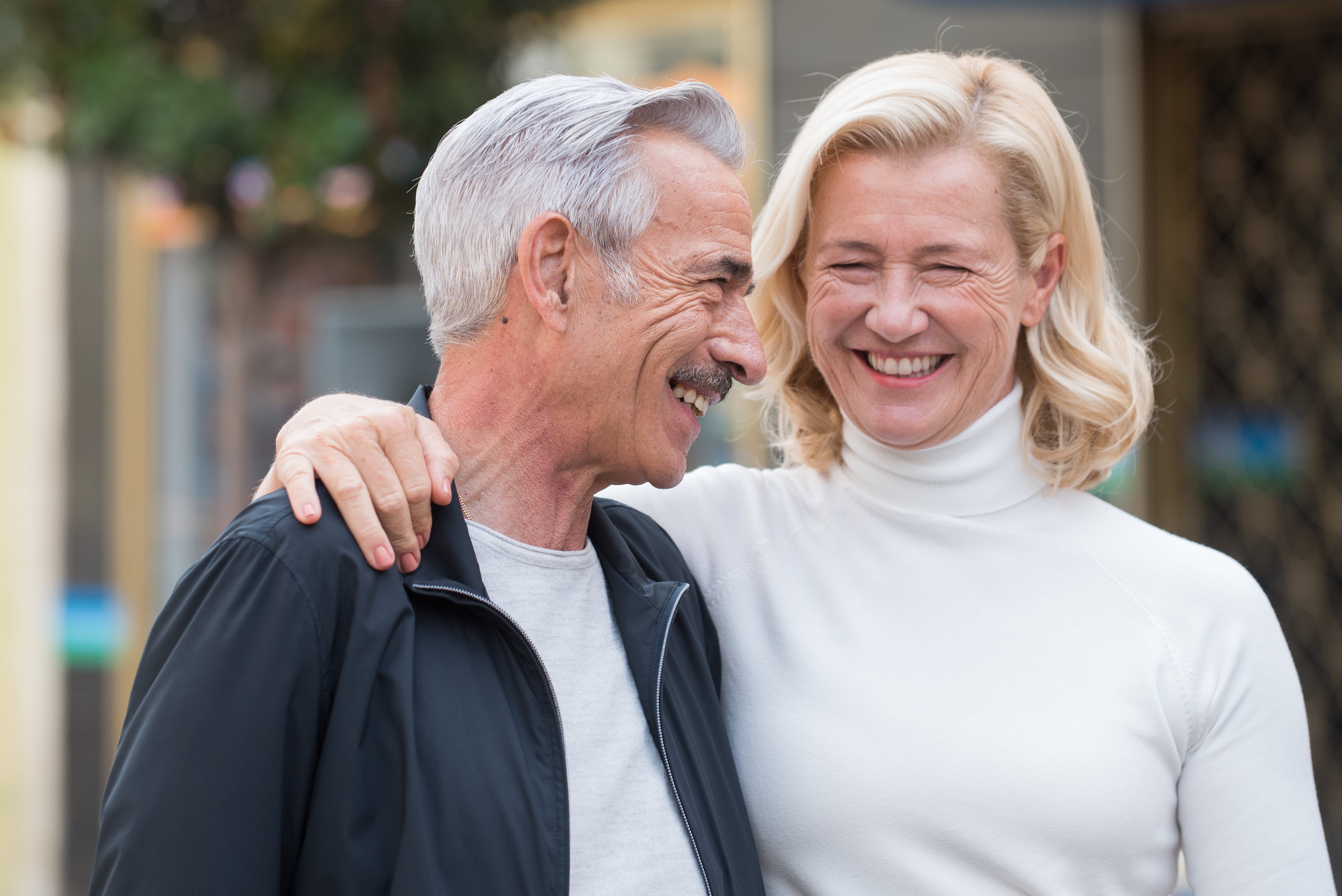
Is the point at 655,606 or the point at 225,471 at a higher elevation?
the point at 655,606

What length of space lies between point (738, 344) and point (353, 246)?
9.46ft

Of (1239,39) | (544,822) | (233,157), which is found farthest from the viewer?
(1239,39)

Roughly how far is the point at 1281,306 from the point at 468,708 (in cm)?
484

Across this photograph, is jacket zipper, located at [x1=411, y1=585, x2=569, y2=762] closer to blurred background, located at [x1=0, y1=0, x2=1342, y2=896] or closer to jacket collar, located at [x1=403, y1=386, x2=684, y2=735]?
jacket collar, located at [x1=403, y1=386, x2=684, y2=735]

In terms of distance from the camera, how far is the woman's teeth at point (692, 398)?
193 centimetres

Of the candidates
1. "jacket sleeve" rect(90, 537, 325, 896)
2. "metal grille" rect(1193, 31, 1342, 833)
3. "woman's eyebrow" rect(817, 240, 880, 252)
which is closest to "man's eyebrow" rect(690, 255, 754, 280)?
"woman's eyebrow" rect(817, 240, 880, 252)

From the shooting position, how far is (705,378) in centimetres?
192

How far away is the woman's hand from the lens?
158cm

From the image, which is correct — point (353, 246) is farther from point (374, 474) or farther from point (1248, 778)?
point (1248, 778)

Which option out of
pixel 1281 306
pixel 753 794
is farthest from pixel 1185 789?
pixel 1281 306

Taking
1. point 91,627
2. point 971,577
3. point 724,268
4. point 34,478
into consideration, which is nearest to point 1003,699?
point 971,577

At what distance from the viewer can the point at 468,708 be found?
1.62 m

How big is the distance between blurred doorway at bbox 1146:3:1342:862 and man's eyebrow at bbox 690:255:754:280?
3.93 m

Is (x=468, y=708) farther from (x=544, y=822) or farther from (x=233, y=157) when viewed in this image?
(x=233, y=157)
